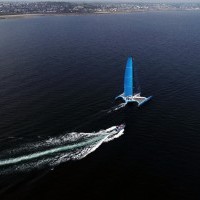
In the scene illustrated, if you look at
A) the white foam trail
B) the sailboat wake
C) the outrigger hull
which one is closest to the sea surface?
the sailboat wake

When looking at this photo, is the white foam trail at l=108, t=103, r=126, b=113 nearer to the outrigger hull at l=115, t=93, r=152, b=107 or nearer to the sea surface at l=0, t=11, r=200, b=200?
the sea surface at l=0, t=11, r=200, b=200

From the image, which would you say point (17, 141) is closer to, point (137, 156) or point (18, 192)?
point (18, 192)

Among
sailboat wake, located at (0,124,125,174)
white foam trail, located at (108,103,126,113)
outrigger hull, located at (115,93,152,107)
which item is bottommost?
sailboat wake, located at (0,124,125,174)

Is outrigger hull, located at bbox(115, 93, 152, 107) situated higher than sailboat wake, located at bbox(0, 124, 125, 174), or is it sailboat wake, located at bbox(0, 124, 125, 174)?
outrigger hull, located at bbox(115, 93, 152, 107)

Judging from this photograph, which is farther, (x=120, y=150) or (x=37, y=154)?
(x=120, y=150)

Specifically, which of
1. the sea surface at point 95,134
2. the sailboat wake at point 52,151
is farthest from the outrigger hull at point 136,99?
the sailboat wake at point 52,151

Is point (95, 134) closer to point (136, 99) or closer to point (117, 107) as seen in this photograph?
point (117, 107)

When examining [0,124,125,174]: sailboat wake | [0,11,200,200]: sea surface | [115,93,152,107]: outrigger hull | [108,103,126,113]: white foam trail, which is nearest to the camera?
[0,11,200,200]: sea surface

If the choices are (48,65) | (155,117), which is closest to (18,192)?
(155,117)

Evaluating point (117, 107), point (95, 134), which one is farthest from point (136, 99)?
→ point (95, 134)
